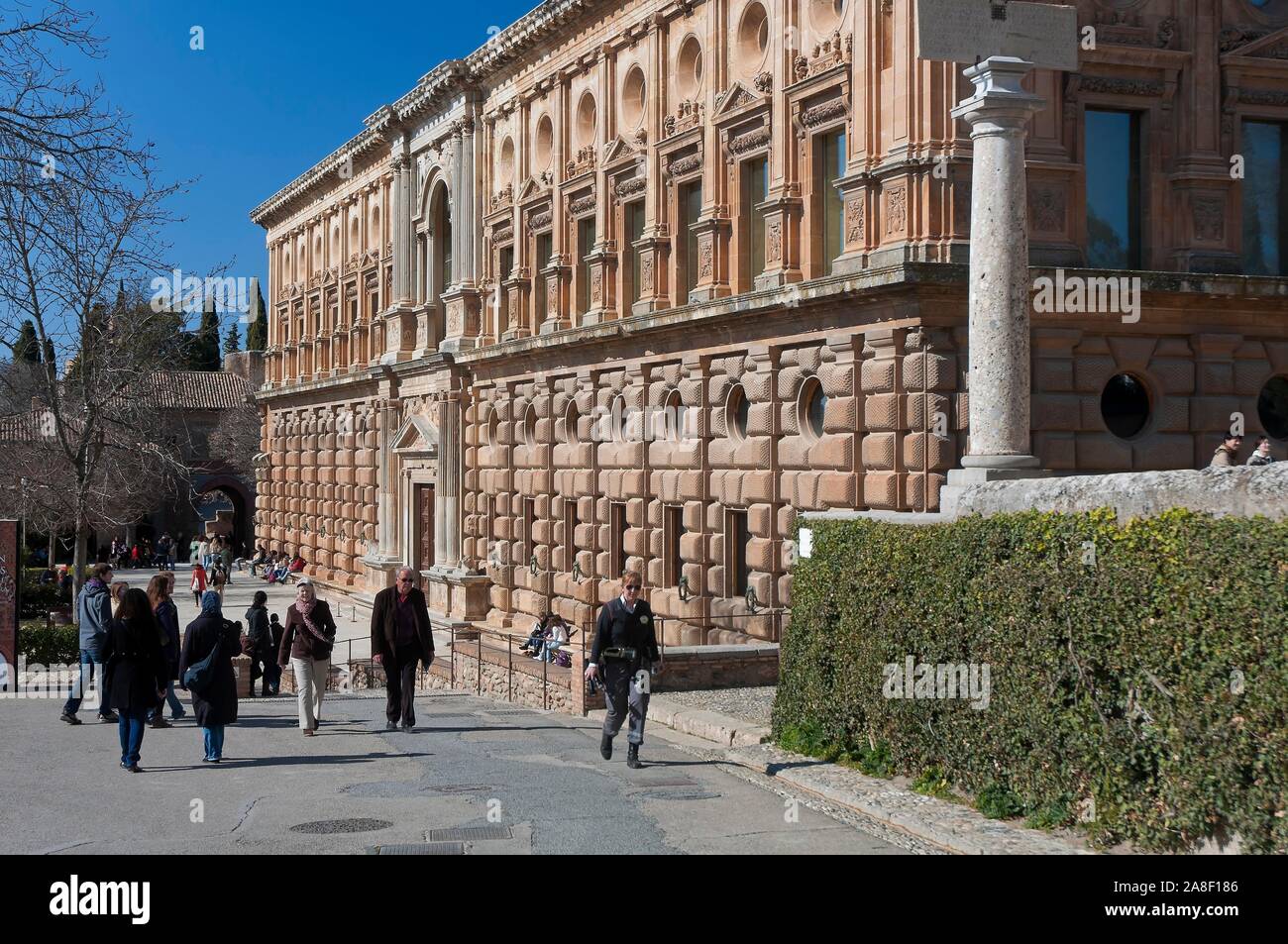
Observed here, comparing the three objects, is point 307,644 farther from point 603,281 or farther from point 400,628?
point 603,281

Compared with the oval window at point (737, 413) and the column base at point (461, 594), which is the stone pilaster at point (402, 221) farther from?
the oval window at point (737, 413)

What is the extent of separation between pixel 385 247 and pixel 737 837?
3660cm

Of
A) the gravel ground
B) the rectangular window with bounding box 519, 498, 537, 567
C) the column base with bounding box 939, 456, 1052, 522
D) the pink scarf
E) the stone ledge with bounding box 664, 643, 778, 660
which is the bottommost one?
→ the gravel ground

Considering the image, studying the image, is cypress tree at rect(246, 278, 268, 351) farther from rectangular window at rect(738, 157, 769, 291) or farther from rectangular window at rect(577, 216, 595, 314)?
rectangular window at rect(738, 157, 769, 291)

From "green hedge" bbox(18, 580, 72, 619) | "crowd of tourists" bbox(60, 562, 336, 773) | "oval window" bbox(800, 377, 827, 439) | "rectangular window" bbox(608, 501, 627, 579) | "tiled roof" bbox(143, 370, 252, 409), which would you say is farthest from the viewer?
"tiled roof" bbox(143, 370, 252, 409)

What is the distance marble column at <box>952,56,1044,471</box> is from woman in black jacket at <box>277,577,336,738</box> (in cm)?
711

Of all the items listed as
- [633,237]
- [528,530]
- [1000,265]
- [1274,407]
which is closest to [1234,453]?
[1274,407]

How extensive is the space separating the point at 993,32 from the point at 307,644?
9.80 metres

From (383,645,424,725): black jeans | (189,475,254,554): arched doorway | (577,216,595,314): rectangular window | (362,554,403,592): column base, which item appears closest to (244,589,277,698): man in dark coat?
(383,645,424,725): black jeans

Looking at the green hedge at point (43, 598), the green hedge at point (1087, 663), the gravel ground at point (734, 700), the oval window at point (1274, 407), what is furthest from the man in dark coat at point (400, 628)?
the green hedge at point (43, 598)

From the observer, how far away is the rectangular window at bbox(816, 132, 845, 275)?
72.0 feet

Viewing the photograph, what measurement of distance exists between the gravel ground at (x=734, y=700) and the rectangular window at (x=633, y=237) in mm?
11329

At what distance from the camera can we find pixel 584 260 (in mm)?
30688

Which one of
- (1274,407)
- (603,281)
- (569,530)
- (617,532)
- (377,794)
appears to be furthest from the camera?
(569,530)
